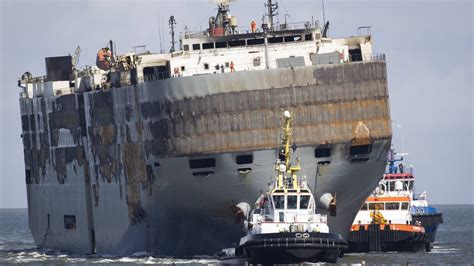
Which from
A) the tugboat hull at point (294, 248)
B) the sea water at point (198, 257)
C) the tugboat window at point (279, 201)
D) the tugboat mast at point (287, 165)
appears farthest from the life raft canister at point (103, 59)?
the tugboat hull at point (294, 248)

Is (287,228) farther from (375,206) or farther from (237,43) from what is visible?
(375,206)

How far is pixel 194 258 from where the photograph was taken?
96.3 meters

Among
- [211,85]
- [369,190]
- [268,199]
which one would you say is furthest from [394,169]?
[268,199]

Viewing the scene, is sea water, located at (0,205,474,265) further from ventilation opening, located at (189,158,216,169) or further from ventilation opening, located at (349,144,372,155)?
ventilation opening, located at (349,144,372,155)

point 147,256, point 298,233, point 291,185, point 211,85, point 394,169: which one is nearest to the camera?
point 298,233

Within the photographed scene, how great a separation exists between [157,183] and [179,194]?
259 centimetres

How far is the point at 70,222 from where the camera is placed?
115 m

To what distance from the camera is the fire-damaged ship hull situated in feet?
306

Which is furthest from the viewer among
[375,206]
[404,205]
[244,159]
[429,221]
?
[429,221]

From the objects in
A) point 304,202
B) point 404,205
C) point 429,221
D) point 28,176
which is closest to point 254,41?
point 304,202

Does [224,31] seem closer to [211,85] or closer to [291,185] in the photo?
[211,85]

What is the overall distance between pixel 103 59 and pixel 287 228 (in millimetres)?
34386

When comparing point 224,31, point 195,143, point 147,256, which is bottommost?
point 147,256

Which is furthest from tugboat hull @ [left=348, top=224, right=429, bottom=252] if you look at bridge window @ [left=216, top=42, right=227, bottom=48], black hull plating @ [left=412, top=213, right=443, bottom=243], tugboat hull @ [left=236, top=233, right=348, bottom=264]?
tugboat hull @ [left=236, top=233, right=348, bottom=264]
